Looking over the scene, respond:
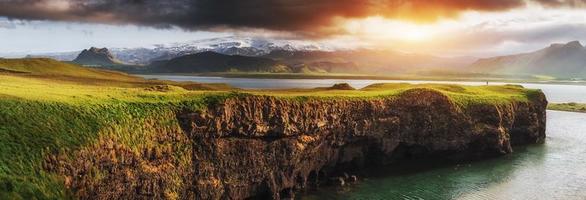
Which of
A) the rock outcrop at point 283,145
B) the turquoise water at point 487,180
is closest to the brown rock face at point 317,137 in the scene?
the rock outcrop at point 283,145

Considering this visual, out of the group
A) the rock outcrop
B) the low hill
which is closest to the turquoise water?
the rock outcrop

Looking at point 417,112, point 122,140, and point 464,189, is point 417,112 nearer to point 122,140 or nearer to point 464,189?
point 464,189

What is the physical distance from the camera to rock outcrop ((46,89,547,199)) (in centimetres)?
5116

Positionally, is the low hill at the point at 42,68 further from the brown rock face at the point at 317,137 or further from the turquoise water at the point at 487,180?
the turquoise water at the point at 487,180

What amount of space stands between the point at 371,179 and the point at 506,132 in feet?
129

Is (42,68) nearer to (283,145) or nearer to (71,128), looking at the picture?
(283,145)

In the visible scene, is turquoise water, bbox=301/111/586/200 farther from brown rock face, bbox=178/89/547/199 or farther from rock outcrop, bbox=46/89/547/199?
rock outcrop, bbox=46/89/547/199

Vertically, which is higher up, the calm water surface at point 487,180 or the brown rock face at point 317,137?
the brown rock face at point 317,137

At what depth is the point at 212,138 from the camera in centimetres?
6053

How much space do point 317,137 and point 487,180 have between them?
88.1 ft

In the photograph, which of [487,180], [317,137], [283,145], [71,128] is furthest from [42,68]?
[487,180]

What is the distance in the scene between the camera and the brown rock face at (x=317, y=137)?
60719mm

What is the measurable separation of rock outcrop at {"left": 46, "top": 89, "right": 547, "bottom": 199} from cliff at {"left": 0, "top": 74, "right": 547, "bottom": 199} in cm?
14

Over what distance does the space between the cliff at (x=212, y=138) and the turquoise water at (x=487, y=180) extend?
13.1 ft
